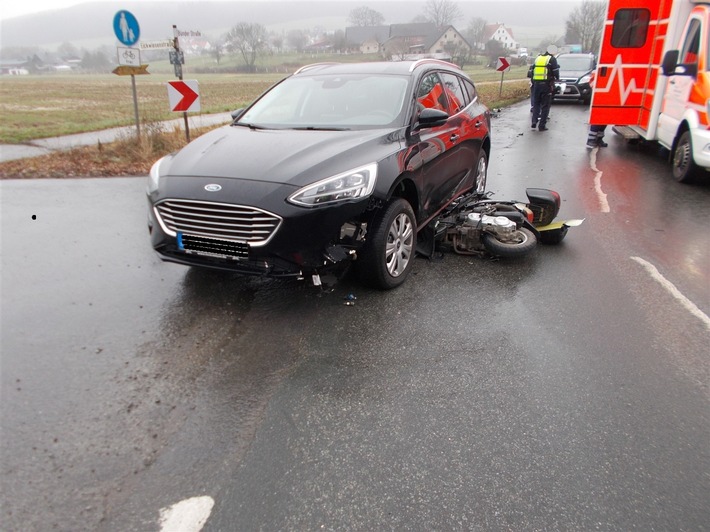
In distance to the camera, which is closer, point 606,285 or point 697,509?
point 697,509

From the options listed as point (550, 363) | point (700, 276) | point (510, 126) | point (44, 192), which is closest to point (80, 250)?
point (44, 192)

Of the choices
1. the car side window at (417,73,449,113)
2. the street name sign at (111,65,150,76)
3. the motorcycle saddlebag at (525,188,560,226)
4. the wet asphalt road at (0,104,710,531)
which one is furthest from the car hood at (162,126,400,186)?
the street name sign at (111,65,150,76)

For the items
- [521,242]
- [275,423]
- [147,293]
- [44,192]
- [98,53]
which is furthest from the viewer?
[98,53]

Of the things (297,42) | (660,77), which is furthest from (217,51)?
(660,77)

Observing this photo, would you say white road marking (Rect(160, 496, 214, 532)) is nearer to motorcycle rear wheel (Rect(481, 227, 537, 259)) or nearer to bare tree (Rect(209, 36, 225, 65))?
motorcycle rear wheel (Rect(481, 227, 537, 259))

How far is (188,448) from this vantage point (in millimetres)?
2658

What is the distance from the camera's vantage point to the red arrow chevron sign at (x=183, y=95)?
358 inches

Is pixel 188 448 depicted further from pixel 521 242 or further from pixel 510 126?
pixel 510 126

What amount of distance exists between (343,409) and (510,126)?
13.9 metres

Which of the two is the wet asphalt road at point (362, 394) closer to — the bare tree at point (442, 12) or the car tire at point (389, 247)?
the car tire at point (389, 247)

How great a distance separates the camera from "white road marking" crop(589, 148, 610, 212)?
711 cm

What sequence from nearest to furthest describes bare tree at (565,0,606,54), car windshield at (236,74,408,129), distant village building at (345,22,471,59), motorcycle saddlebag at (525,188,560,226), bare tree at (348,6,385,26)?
car windshield at (236,74,408,129) < motorcycle saddlebag at (525,188,560,226) < bare tree at (565,0,606,54) < distant village building at (345,22,471,59) < bare tree at (348,6,385,26)

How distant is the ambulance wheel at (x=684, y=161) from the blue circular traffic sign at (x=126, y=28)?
943 cm

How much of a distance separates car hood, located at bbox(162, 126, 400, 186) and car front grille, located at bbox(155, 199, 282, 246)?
28 centimetres
